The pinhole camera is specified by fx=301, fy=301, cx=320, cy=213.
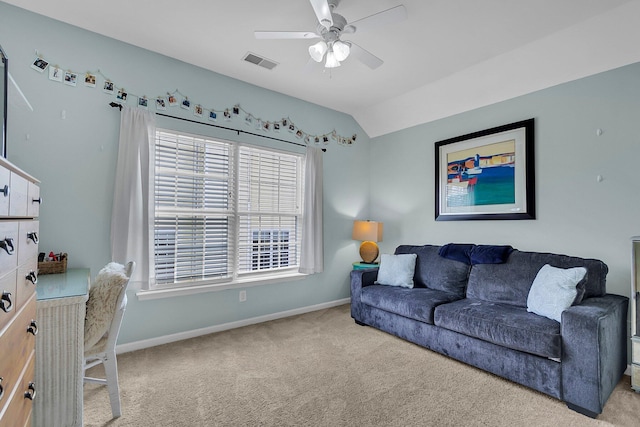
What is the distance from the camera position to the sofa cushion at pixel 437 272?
318 cm

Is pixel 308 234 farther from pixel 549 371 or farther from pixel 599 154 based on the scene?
pixel 599 154

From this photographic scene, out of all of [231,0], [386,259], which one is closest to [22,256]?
[231,0]

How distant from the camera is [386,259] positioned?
3619 mm

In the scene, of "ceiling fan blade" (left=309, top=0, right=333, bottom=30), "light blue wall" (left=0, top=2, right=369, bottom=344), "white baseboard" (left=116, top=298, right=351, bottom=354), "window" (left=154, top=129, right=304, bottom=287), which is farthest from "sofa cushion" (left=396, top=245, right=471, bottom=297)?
"ceiling fan blade" (left=309, top=0, right=333, bottom=30)

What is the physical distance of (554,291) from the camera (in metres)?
2.25

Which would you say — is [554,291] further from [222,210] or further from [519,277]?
[222,210]

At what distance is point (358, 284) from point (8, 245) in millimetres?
3030

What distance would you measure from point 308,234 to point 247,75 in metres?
2.00

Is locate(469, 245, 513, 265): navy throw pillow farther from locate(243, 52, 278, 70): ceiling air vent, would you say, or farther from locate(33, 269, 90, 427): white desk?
locate(33, 269, 90, 427): white desk

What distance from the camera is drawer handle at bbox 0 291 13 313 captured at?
828 millimetres

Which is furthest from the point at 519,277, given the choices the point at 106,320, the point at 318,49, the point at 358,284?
the point at 106,320

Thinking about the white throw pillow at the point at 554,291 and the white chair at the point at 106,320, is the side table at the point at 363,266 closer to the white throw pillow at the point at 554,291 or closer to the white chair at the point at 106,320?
the white throw pillow at the point at 554,291

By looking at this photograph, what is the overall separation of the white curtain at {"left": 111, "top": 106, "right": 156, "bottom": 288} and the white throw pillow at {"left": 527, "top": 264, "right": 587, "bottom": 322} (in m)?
3.29

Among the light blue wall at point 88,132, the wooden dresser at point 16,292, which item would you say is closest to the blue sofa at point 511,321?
the light blue wall at point 88,132
